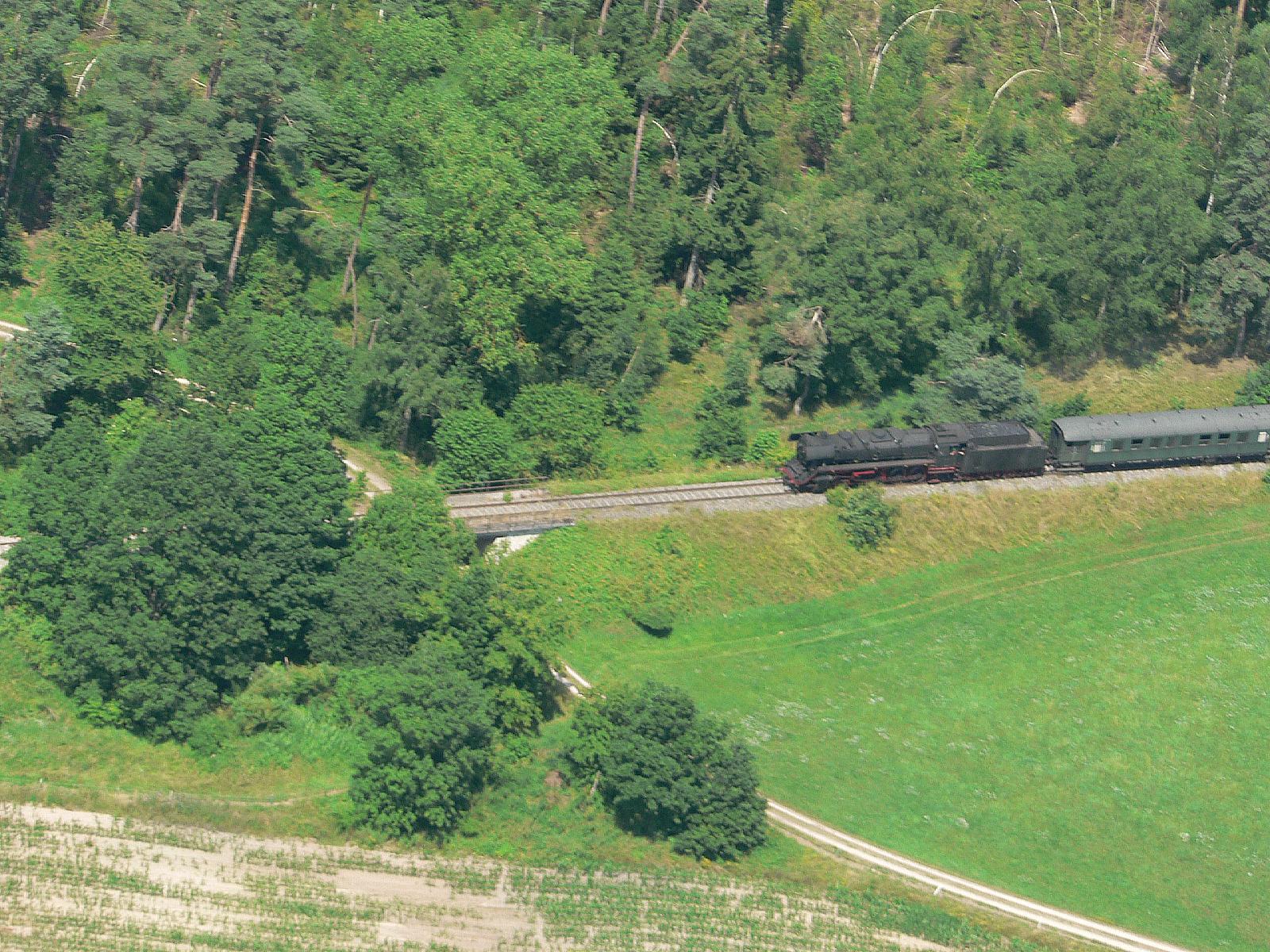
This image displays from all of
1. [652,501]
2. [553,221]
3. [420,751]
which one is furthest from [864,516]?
[420,751]

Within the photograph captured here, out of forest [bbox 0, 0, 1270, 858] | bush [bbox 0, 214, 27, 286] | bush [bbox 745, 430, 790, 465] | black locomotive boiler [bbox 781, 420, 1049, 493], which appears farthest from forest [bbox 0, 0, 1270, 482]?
black locomotive boiler [bbox 781, 420, 1049, 493]

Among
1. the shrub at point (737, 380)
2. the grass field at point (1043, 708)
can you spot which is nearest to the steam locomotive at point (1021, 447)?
the grass field at point (1043, 708)

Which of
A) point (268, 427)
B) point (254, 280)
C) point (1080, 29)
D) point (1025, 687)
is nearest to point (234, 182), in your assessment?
point (254, 280)

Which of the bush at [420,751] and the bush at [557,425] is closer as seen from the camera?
the bush at [420,751]

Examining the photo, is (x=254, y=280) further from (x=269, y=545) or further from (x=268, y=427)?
(x=269, y=545)

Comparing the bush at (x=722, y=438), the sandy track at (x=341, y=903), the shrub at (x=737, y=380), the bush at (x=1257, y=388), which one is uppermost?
the bush at (x=1257, y=388)

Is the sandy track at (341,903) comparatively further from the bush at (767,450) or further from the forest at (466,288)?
the bush at (767,450)
